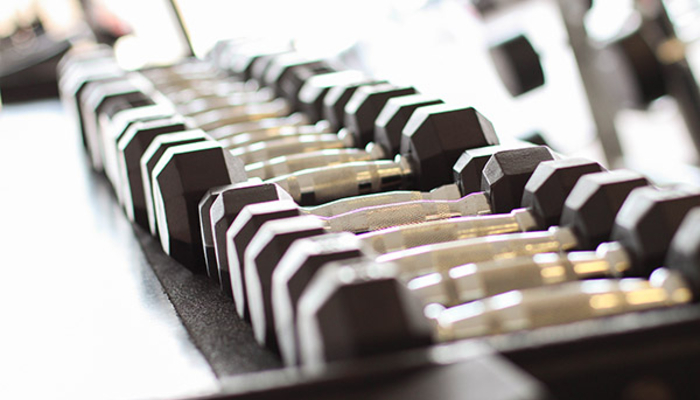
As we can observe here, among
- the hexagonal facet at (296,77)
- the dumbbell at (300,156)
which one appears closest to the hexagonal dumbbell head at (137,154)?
the dumbbell at (300,156)

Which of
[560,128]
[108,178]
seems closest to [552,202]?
[108,178]

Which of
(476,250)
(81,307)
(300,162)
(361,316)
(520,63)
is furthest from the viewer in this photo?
(520,63)

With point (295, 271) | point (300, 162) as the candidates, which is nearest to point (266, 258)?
point (295, 271)

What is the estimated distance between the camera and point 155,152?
587mm

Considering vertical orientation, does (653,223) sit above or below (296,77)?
below

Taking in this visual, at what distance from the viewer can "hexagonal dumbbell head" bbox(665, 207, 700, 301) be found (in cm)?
32

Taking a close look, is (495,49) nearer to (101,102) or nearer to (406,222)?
(101,102)

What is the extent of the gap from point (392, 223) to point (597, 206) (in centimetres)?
12

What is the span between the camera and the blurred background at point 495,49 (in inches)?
68.4

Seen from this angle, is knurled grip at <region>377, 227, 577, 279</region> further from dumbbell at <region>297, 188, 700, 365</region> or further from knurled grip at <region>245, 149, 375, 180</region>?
knurled grip at <region>245, 149, 375, 180</region>

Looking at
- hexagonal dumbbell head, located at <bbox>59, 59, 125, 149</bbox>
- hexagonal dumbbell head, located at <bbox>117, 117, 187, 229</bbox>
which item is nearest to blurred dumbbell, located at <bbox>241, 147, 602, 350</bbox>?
hexagonal dumbbell head, located at <bbox>117, 117, 187, 229</bbox>

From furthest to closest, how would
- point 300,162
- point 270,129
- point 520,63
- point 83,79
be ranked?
point 520,63
point 83,79
point 270,129
point 300,162

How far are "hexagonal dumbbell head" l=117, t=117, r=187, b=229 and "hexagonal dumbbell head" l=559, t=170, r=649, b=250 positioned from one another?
1.17 ft

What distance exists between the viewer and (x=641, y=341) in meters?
0.27
